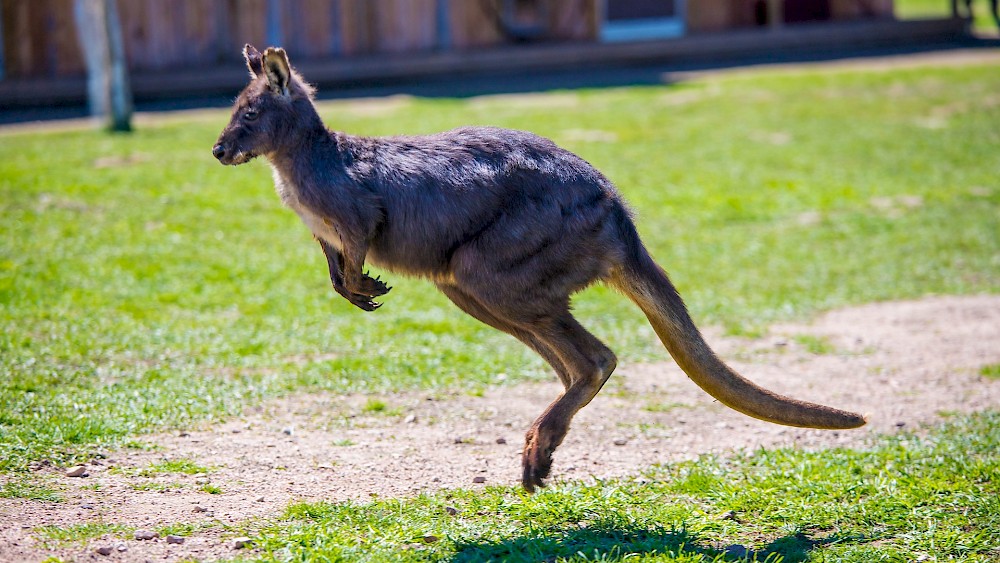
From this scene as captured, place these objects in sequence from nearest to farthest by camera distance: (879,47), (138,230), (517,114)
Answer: (138,230), (517,114), (879,47)

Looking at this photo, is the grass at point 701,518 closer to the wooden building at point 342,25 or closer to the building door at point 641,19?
the wooden building at point 342,25

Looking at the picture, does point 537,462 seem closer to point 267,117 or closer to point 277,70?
point 267,117

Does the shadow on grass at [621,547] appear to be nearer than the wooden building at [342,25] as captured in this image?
Yes

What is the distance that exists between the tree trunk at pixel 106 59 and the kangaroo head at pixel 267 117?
9.56 meters

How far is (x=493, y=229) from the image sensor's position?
4980 mm

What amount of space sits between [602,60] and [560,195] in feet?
50.9

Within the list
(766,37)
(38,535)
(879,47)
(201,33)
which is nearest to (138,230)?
(38,535)

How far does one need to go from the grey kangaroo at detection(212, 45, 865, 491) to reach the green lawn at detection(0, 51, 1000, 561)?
0.63m

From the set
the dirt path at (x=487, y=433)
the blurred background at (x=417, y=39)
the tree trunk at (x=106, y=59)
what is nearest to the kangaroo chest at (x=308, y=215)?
the dirt path at (x=487, y=433)

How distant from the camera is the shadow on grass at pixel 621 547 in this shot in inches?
179

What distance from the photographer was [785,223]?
1143 cm

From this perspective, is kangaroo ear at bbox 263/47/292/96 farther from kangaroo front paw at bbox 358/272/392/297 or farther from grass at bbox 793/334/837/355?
grass at bbox 793/334/837/355

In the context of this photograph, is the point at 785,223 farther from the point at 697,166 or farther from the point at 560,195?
the point at 560,195

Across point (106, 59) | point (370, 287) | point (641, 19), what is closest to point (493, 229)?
point (370, 287)
